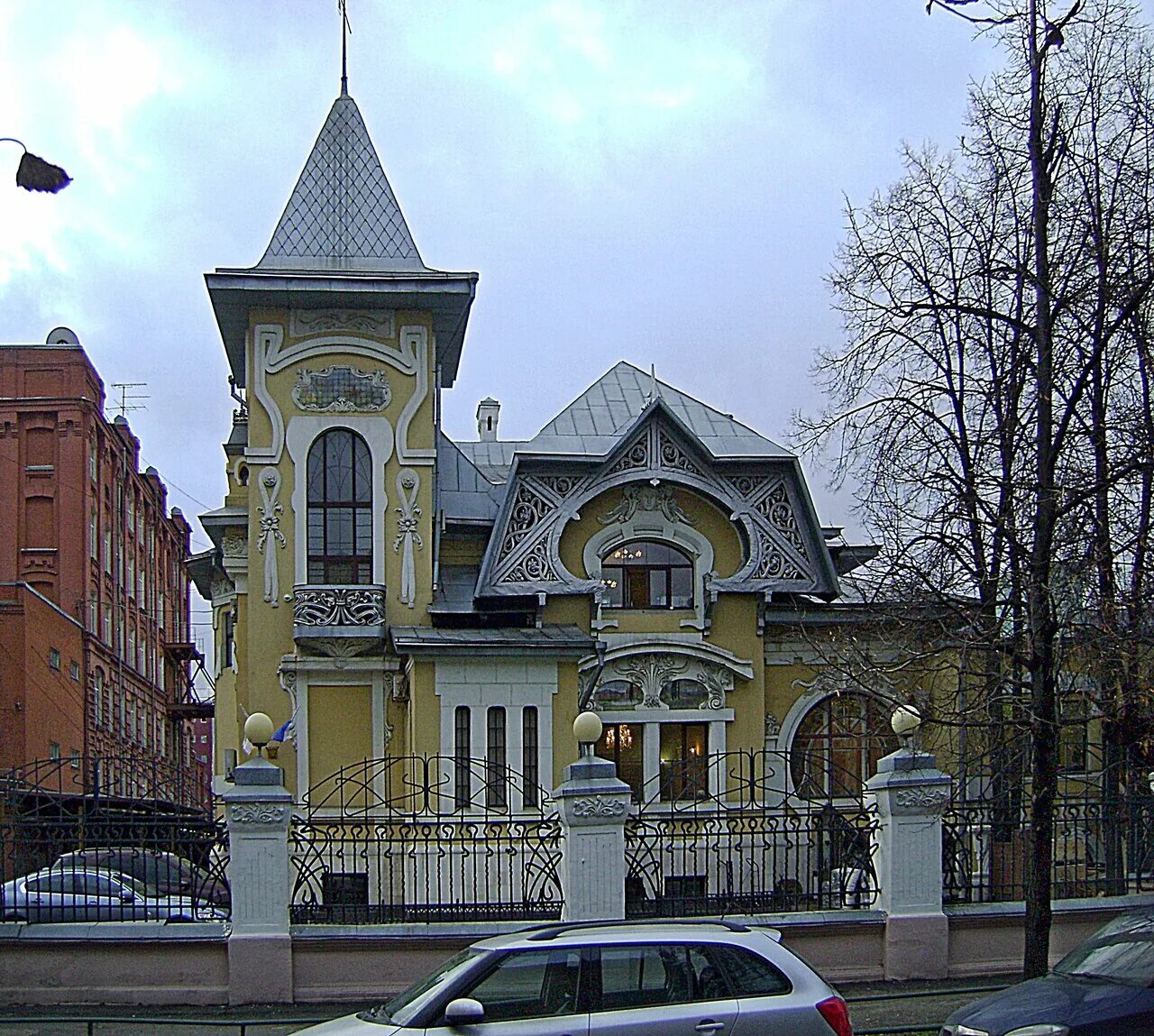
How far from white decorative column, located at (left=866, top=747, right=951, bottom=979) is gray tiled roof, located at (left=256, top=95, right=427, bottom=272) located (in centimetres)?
1486

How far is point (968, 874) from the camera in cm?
1795

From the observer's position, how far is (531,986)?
10852mm

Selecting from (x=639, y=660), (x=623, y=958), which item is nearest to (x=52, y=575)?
(x=639, y=660)

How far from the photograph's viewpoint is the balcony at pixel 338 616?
27.0 metres

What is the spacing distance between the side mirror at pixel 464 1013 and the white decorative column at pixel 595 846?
6.53 metres

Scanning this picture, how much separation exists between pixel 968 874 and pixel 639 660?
1032cm

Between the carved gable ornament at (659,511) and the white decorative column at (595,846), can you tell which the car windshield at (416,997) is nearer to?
the white decorative column at (595,846)

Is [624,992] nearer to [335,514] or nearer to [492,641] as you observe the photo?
[492,641]

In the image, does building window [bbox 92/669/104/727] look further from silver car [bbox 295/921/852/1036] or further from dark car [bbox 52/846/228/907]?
silver car [bbox 295/921/852/1036]

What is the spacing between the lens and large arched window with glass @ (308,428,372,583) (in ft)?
92.2

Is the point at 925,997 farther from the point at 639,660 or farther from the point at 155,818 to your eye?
the point at 639,660

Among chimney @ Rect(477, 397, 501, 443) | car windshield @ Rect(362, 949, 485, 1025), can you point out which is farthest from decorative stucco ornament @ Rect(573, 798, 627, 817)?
chimney @ Rect(477, 397, 501, 443)

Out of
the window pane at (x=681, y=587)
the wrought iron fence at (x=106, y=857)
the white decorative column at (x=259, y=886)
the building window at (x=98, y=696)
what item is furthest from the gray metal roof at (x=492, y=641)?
the building window at (x=98, y=696)

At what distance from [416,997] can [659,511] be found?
17.7 meters
